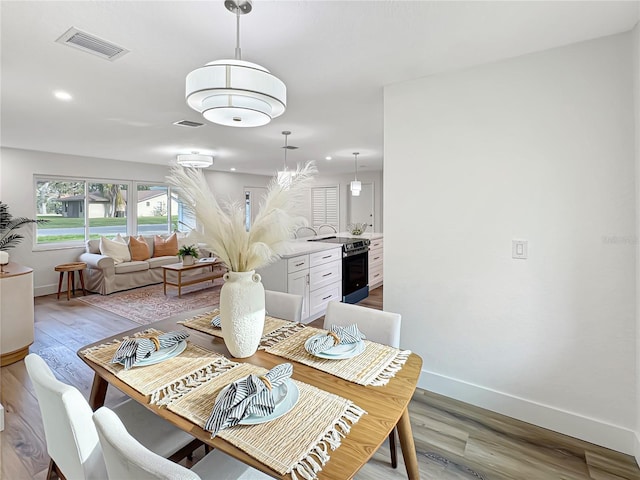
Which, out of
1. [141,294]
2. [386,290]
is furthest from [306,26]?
[141,294]

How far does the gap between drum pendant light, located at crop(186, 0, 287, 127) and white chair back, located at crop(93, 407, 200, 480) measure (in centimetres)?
121

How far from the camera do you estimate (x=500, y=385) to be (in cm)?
231

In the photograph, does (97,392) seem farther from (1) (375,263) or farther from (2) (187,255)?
(1) (375,263)

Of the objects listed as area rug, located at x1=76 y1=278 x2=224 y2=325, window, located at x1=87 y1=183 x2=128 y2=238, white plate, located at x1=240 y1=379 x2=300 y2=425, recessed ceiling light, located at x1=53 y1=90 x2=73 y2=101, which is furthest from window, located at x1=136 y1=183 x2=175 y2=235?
white plate, located at x1=240 y1=379 x2=300 y2=425

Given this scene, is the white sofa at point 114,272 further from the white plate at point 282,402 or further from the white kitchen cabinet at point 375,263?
the white plate at point 282,402

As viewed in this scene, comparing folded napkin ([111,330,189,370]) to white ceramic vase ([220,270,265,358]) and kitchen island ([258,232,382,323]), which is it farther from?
kitchen island ([258,232,382,323])

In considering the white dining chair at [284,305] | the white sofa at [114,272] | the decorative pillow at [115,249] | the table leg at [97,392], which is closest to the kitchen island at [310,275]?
the white dining chair at [284,305]

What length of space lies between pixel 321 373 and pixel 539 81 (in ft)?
7.13

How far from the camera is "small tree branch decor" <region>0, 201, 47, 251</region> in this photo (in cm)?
514

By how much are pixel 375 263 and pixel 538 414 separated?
381cm

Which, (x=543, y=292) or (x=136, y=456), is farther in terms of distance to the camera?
(x=543, y=292)

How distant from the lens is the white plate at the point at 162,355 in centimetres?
140

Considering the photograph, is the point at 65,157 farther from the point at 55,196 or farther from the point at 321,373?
the point at 321,373

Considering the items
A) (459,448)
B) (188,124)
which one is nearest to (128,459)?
(459,448)
